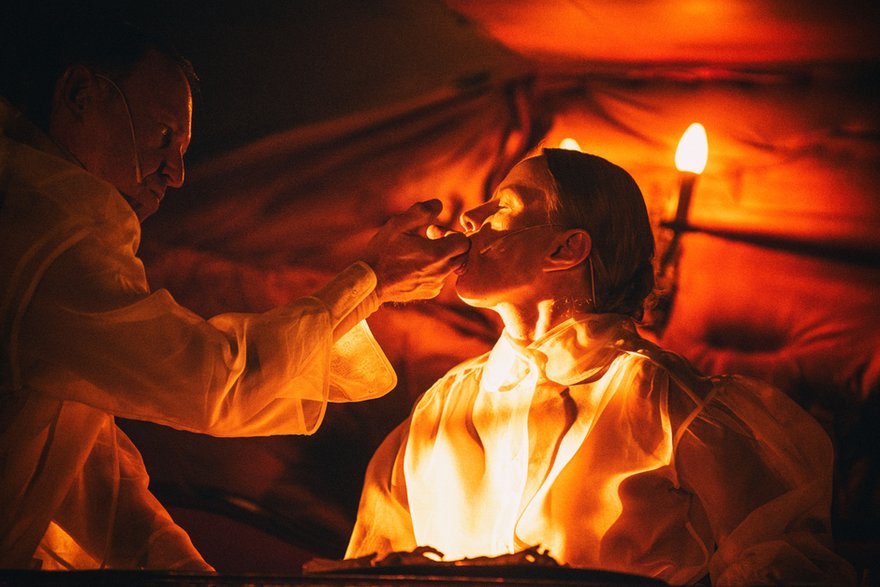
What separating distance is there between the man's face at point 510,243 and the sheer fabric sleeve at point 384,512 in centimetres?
48

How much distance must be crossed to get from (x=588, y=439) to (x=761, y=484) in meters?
0.42

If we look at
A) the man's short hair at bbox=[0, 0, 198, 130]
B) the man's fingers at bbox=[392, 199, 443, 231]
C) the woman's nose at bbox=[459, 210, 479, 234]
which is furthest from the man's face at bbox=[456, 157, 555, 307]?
the man's short hair at bbox=[0, 0, 198, 130]

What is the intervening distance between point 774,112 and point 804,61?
0.53 ft

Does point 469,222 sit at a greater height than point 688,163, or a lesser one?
lesser

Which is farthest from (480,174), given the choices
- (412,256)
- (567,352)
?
(567,352)

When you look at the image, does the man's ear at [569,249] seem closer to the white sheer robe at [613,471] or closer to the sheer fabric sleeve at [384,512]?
the white sheer robe at [613,471]

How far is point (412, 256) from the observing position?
2.93 meters

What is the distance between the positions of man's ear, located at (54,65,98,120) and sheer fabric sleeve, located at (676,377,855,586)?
170 cm

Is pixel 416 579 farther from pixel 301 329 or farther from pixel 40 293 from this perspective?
pixel 40 293

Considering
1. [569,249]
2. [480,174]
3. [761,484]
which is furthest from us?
[480,174]

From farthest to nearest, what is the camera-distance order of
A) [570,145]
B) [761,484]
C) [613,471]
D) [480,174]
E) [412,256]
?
[480,174] < [570,145] < [412,256] < [613,471] < [761,484]

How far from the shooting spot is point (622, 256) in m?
3.06

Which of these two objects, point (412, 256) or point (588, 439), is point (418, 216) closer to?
point (412, 256)

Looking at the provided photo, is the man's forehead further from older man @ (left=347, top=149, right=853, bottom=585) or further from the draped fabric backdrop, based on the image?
older man @ (left=347, top=149, right=853, bottom=585)
